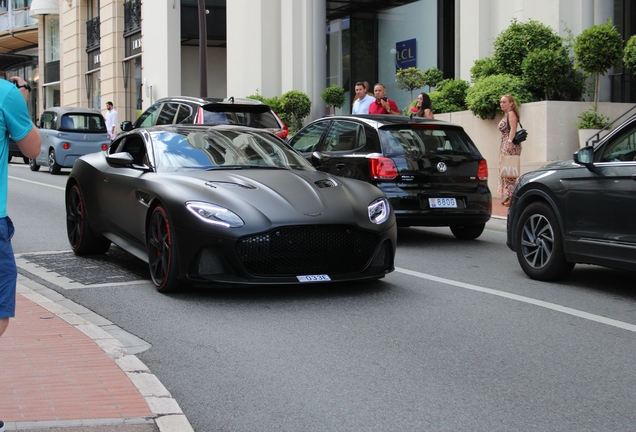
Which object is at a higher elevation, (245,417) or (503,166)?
(503,166)

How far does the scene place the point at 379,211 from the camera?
756cm

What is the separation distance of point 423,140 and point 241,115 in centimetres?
483

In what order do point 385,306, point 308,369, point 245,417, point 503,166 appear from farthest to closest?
point 503,166
point 385,306
point 308,369
point 245,417

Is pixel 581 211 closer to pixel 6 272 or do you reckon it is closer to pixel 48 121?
pixel 6 272

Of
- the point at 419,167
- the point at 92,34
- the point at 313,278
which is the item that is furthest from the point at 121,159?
the point at 92,34

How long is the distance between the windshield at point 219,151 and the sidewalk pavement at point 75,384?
7.23 feet

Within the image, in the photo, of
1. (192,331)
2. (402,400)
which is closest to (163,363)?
A: (192,331)

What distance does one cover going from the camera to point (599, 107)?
16750mm

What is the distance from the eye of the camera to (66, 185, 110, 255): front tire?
932cm

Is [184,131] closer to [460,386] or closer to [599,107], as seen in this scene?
[460,386]

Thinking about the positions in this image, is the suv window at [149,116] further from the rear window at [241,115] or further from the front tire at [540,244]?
the front tire at [540,244]

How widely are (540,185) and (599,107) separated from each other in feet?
30.5

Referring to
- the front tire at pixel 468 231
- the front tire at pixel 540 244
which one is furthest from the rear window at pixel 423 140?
the front tire at pixel 540 244

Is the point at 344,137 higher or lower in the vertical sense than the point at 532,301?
higher
